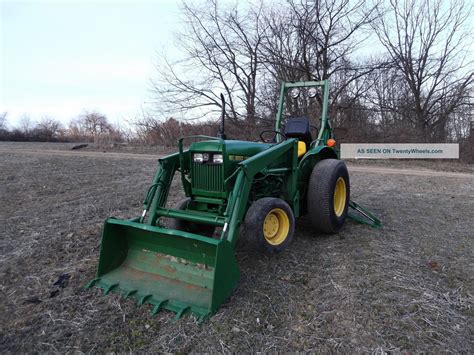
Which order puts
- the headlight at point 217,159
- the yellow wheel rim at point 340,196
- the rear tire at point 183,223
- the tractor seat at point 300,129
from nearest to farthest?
1. the headlight at point 217,159
2. the rear tire at point 183,223
3. the yellow wheel rim at point 340,196
4. the tractor seat at point 300,129

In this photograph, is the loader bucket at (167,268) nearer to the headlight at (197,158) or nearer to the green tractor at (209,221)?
the green tractor at (209,221)

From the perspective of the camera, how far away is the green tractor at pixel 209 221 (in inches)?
123

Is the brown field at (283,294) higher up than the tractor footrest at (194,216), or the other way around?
the tractor footrest at (194,216)

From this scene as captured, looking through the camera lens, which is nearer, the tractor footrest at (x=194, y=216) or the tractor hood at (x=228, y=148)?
the tractor footrest at (x=194, y=216)

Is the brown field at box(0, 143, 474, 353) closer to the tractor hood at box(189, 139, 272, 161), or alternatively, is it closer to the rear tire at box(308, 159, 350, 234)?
the rear tire at box(308, 159, 350, 234)

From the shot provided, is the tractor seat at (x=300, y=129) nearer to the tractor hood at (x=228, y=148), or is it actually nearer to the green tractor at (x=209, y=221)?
the green tractor at (x=209, y=221)

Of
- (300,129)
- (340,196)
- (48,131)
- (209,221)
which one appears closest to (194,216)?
(209,221)

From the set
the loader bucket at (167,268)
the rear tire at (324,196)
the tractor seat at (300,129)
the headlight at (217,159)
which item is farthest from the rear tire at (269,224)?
Answer: the tractor seat at (300,129)

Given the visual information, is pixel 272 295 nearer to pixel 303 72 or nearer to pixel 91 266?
pixel 91 266

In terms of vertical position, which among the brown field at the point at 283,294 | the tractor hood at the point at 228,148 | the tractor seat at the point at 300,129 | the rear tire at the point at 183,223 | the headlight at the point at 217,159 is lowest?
the brown field at the point at 283,294

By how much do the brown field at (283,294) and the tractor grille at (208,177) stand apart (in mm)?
686

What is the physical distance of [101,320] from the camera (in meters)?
2.96

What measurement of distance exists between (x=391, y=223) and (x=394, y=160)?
1083cm

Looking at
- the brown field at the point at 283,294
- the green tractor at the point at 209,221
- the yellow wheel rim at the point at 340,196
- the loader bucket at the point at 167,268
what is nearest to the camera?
the brown field at the point at 283,294
